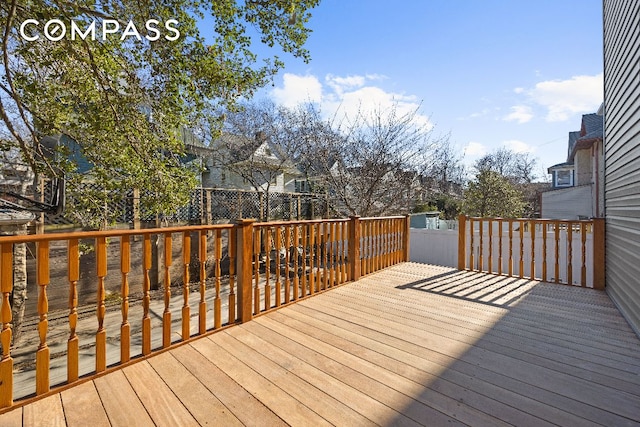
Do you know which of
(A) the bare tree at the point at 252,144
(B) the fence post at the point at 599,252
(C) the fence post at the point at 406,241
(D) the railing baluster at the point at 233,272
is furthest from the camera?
(A) the bare tree at the point at 252,144

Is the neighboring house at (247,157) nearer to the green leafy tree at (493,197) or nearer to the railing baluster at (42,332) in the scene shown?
the green leafy tree at (493,197)

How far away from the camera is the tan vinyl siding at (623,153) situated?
Result: 2361 mm

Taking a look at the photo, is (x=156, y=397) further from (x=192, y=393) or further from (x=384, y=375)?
(x=384, y=375)

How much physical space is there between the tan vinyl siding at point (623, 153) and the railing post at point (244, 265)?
304cm

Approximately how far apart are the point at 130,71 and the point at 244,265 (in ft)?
9.05

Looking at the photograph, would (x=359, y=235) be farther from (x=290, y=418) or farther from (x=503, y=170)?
(x=503, y=170)

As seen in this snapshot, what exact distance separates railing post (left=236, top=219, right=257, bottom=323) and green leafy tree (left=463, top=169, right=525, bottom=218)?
1098 cm

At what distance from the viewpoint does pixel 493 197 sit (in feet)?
36.5

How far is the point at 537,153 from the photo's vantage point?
20.1 meters

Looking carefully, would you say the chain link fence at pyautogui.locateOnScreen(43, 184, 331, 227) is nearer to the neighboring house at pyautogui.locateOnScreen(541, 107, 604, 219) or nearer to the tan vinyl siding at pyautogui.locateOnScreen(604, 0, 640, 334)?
the tan vinyl siding at pyautogui.locateOnScreen(604, 0, 640, 334)

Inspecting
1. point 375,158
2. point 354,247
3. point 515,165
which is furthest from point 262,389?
point 515,165

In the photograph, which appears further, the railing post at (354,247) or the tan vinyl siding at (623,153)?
the railing post at (354,247)

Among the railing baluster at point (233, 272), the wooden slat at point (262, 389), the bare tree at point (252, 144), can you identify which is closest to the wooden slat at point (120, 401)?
the wooden slat at point (262, 389)

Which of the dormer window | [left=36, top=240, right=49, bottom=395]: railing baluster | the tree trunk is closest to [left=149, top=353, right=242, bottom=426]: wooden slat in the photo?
[left=36, top=240, right=49, bottom=395]: railing baluster
